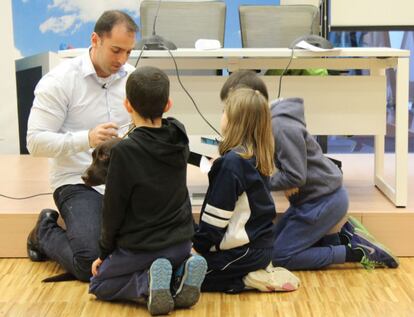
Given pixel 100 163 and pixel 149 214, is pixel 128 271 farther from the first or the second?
pixel 100 163

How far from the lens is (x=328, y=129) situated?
284 centimetres

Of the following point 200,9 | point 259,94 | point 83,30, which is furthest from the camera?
point 83,30

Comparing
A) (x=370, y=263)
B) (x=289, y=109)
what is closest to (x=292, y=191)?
(x=289, y=109)

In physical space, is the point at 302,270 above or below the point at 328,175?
below

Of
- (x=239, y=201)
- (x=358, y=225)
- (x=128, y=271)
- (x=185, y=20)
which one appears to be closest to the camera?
(x=128, y=271)

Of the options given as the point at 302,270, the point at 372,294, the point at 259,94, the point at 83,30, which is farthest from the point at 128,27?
the point at 83,30

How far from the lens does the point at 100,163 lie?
7.10 feet

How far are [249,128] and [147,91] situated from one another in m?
0.40

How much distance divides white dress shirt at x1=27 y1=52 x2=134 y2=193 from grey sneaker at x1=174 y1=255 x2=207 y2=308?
0.59m

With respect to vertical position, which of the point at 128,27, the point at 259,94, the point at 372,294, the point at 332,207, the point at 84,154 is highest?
the point at 128,27

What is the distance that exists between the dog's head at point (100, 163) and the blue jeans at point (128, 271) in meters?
0.26

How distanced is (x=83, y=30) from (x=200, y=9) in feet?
4.16

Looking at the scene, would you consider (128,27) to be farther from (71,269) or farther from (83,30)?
(83,30)

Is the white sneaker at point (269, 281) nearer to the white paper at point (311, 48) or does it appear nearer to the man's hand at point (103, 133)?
the man's hand at point (103, 133)
